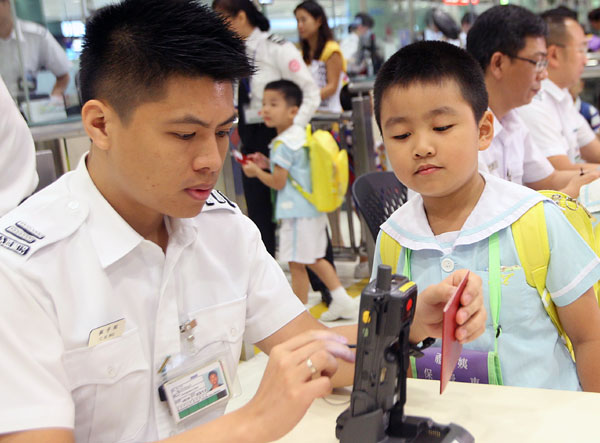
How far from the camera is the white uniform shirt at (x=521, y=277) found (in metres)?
1.45

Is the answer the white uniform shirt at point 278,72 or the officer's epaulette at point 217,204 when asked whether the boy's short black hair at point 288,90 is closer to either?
the white uniform shirt at point 278,72

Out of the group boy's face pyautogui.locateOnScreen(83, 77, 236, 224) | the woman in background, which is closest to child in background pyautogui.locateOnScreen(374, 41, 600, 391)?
boy's face pyautogui.locateOnScreen(83, 77, 236, 224)

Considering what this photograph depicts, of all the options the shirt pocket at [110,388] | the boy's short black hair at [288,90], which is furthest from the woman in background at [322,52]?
the shirt pocket at [110,388]

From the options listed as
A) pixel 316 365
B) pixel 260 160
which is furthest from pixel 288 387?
pixel 260 160

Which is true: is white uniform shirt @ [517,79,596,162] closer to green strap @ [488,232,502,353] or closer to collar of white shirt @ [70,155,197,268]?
green strap @ [488,232,502,353]

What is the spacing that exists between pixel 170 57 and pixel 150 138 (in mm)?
142

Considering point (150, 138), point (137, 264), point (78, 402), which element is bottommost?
point (78, 402)

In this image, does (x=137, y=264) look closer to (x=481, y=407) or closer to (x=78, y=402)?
(x=78, y=402)

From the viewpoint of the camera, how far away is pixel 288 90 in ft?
13.1

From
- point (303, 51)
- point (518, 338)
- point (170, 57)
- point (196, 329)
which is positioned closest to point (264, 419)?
point (196, 329)

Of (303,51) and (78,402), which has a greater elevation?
(303,51)

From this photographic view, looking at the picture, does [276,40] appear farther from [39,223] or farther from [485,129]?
[39,223]

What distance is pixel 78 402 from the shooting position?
1.12 metres

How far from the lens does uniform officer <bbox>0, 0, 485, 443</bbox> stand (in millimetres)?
1038
